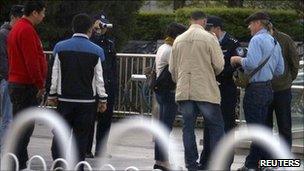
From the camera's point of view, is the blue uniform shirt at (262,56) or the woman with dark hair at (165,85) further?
the woman with dark hair at (165,85)

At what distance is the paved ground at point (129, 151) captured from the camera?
10.7m

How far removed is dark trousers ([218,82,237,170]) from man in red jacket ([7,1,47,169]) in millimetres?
2169

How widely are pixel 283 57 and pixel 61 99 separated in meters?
2.84

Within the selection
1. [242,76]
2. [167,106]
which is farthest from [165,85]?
[242,76]

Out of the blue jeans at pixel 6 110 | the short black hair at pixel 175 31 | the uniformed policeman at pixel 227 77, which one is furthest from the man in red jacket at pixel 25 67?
the uniformed policeman at pixel 227 77

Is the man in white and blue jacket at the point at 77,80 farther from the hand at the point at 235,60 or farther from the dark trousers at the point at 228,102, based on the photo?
the dark trousers at the point at 228,102

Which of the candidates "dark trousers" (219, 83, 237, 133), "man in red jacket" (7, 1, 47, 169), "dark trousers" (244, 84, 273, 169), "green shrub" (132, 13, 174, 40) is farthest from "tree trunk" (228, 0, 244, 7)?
"man in red jacket" (7, 1, 47, 169)

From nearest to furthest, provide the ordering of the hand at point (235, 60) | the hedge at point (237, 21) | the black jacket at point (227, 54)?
the hand at point (235, 60) → the black jacket at point (227, 54) → the hedge at point (237, 21)

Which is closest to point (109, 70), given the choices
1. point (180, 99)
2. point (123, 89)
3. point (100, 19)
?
point (100, 19)

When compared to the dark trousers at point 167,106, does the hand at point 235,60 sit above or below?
above

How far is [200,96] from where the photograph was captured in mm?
9414

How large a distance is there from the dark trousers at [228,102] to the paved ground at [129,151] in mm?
728

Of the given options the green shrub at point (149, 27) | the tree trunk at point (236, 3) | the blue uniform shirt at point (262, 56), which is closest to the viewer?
the blue uniform shirt at point (262, 56)

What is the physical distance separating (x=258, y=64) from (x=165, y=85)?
48.4 inches
